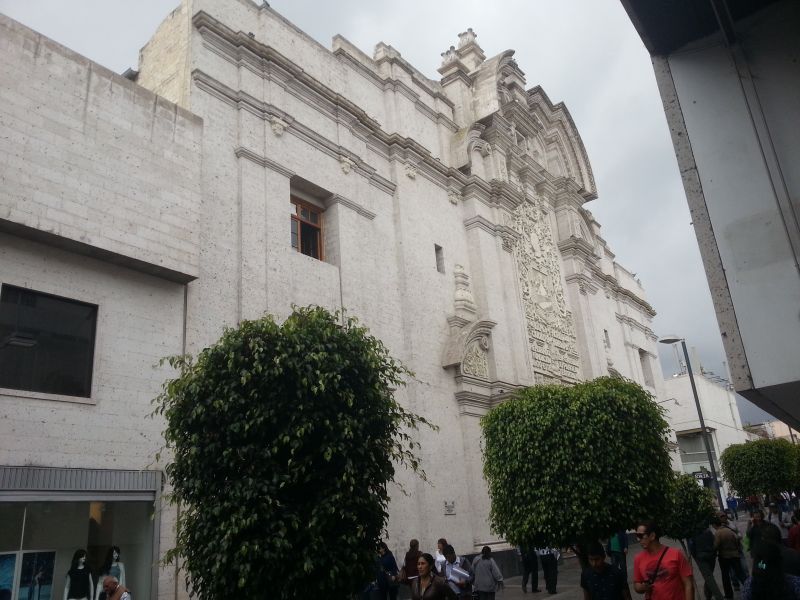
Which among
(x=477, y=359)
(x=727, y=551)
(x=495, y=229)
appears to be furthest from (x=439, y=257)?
(x=727, y=551)

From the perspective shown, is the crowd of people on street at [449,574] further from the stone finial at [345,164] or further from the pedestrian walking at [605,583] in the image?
the stone finial at [345,164]

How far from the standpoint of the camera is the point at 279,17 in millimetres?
17797

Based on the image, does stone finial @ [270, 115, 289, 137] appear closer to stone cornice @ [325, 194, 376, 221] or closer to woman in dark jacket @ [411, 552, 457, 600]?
stone cornice @ [325, 194, 376, 221]

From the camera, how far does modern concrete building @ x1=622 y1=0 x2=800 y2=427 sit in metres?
4.53

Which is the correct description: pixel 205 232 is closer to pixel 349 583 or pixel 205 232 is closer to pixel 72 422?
pixel 72 422

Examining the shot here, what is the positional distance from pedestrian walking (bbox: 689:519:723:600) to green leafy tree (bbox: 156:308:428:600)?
6.42m

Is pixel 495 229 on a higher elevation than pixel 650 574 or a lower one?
higher

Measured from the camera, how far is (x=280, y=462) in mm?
7891

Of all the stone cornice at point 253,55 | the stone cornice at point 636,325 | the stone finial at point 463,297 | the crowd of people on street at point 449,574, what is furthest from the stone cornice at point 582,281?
the crowd of people on street at point 449,574

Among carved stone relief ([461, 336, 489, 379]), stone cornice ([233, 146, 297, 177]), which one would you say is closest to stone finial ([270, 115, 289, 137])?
stone cornice ([233, 146, 297, 177])

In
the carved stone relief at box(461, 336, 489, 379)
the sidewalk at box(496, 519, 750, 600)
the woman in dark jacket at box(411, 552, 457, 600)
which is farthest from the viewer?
the carved stone relief at box(461, 336, 489, 379)

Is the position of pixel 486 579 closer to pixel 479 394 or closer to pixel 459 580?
pixel 459 580

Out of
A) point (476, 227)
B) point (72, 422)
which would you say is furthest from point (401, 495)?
point (476, 227)

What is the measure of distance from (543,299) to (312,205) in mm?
11013
